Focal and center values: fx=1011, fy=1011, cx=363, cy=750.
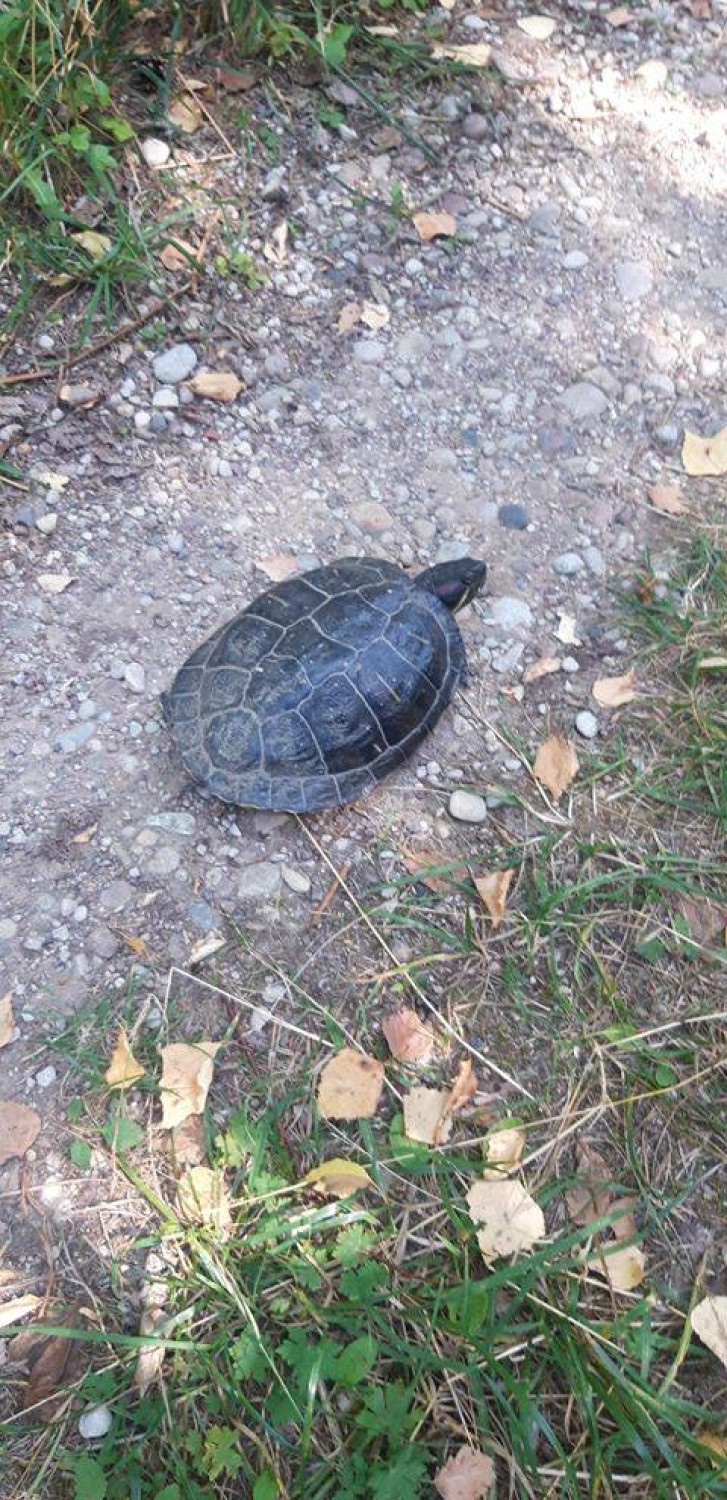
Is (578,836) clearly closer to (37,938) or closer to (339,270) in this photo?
(37,938)

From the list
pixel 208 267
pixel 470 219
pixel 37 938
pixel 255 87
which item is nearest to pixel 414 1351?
pixel 37 938

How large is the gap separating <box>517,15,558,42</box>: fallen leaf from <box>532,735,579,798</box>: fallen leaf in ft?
9.16

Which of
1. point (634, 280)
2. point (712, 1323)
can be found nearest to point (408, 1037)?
point (712, 1323)

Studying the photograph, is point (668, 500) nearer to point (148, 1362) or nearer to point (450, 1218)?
point (450, 1218)

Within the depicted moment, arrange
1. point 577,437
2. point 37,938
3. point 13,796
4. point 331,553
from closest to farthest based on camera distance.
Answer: point 37,938 < point 13,796 < point 331,553 < point 577,437

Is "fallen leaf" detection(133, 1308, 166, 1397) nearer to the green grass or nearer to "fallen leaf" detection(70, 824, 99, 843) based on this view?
the green grass

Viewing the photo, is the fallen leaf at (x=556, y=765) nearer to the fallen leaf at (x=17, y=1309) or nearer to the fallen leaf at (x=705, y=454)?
the fallen leaf at (x=705, y=454)

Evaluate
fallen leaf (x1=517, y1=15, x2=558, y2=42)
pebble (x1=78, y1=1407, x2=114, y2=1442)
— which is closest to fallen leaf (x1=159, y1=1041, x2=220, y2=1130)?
pebble (x1=78, y1=1407, x2=114, y2=1442)

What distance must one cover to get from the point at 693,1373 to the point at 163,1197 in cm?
100

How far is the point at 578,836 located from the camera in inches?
92.6

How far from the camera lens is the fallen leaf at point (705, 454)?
114 inches

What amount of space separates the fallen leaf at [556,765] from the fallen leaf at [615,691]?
165 millimetres

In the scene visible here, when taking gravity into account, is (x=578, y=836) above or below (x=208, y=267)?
below

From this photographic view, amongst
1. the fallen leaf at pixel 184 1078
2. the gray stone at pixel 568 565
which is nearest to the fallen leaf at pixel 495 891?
the fallen leaf at pixel 184 1078
